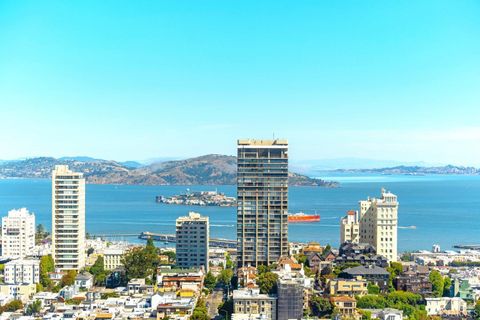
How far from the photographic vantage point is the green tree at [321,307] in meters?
20.5

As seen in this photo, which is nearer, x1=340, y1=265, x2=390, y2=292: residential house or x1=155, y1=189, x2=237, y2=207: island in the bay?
x1=340, y1=265, x2=390, y2=292: residential house

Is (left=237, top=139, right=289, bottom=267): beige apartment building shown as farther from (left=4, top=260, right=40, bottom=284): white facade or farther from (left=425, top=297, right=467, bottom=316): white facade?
(left=4, top=260, right=40, bottom=284): white facade

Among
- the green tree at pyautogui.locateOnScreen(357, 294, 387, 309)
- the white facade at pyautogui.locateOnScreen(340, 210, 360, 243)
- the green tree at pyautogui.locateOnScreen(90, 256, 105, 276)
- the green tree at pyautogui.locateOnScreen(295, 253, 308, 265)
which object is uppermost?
the white facade at pyautogui.locateOnScreen(340, 210, 360, 243)

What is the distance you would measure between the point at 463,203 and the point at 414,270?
66151 mm

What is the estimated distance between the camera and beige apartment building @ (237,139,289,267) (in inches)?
1067

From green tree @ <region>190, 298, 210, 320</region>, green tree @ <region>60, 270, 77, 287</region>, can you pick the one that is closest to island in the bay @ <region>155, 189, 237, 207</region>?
green tree @ <region>60, 270, 77, 287</region>

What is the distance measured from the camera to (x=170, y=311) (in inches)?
811

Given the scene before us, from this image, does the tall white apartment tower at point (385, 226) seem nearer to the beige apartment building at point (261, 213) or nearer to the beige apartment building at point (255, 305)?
the beige apartment building at point (261, 213)

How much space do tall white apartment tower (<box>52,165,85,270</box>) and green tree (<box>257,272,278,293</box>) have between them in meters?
10.4

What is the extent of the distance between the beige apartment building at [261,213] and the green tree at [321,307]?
20.7ft

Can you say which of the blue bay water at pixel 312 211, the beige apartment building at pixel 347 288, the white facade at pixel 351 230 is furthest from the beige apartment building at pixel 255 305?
the blue bay water at pixel 312 211

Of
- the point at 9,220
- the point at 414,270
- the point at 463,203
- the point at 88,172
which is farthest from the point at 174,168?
the point at 414,270

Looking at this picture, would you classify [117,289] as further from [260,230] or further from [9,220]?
[9,220]

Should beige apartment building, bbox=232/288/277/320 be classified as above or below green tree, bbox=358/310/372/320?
above
